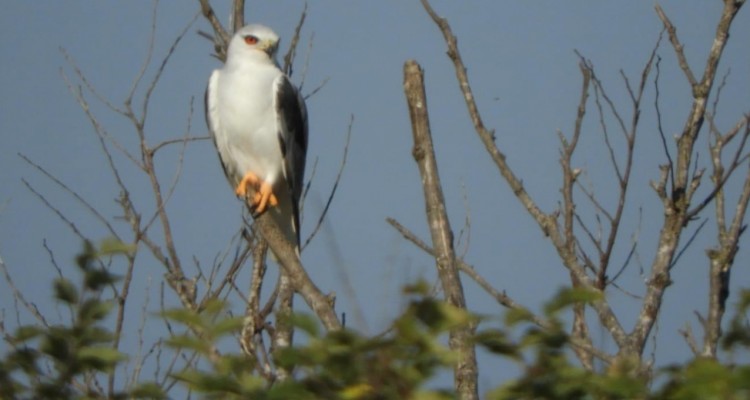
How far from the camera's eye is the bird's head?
7.50m

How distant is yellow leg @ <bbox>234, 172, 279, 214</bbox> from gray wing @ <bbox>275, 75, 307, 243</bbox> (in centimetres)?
18

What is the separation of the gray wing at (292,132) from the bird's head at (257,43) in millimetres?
257

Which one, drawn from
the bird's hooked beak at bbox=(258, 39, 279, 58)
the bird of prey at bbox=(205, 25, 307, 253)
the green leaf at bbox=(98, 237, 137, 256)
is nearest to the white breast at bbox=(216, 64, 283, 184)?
the bird of prey at bbox=(205, 25, 307, 253)

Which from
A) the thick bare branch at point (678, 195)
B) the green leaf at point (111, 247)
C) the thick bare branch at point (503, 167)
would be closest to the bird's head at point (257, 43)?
the thick bare branch at point (503, 167)

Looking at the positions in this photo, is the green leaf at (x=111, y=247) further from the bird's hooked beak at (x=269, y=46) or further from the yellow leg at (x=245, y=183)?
the bird's hooked beak at (x=269, y=46)

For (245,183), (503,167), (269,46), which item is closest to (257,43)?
(269,46)

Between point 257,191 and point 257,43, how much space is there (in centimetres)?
95

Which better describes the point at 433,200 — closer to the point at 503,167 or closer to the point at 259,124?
the point at 503,167

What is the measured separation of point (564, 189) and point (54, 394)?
11.3 ft

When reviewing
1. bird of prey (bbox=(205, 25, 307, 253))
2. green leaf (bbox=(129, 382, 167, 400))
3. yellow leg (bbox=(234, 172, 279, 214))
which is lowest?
green leaf (bbox=(129, 382, 167, 400))

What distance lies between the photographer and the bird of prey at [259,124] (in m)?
7.47

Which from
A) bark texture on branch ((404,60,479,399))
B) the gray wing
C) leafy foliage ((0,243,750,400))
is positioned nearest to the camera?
leafy foliage ((0,243,750,400))

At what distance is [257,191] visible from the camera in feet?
24.6

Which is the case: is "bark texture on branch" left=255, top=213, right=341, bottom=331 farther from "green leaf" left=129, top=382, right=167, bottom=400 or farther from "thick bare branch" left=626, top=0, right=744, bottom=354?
"green leaf" left=129, top=382, right=167, bottom=400
